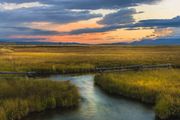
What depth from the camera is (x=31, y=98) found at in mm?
27594

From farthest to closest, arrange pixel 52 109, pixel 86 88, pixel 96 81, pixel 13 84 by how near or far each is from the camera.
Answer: pixel 96 81, pixel 86 88, pixel 13 84, pixel 52 109

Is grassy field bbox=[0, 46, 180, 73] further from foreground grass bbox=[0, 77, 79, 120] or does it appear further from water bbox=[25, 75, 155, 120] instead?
water bbox=[25, 75, 155, 120]

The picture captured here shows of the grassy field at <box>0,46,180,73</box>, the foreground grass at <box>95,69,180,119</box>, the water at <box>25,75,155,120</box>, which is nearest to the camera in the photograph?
the foreground grass at <box>95,69,180,119</box>

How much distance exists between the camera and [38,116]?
26.0 meters

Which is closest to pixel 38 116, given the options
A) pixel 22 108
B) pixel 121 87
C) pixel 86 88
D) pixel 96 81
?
pixel 22 108

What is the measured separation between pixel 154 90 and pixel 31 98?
33.4 ft

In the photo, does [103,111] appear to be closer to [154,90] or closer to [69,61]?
[154,90]

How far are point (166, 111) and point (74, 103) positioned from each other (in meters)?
7.49

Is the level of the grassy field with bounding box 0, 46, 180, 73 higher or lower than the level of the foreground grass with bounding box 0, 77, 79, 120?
lower

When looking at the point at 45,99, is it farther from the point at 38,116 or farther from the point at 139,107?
the point at 139,107

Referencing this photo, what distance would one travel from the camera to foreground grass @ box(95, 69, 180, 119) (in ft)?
83.6

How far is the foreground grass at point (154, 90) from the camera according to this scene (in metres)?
25.5

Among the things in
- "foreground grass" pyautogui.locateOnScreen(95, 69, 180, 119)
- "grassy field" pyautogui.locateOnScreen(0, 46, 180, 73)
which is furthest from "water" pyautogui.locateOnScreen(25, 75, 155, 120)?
"grassy field" pyautogui.locateOnScreen(0, 46, 180, 73)

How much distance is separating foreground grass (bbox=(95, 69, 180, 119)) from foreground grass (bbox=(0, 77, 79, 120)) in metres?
5.01
